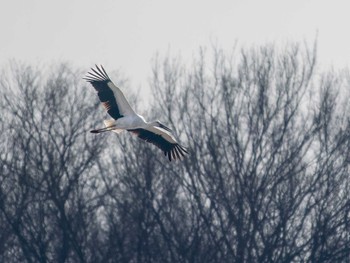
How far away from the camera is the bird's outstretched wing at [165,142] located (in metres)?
33.5

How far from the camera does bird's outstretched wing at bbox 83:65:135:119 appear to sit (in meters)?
32.5

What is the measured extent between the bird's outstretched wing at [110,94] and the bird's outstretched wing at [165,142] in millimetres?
953

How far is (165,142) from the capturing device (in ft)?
111

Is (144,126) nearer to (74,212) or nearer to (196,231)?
(196,231)

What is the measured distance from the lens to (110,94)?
107ft

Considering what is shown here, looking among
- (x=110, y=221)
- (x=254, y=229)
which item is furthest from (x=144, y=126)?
(x=110, y=221)

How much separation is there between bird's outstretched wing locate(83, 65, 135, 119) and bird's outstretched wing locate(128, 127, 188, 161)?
3.13ft

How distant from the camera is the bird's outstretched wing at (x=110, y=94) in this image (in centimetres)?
3250

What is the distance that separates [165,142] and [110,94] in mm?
1534

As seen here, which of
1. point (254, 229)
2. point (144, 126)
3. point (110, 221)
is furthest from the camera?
point (110, 221)

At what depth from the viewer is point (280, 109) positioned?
151 ft

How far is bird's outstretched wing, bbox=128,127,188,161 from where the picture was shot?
110ft

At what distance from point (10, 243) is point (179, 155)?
17.3m

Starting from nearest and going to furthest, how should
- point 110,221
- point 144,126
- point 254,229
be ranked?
point 144,126, point 254,229, point 110,221
